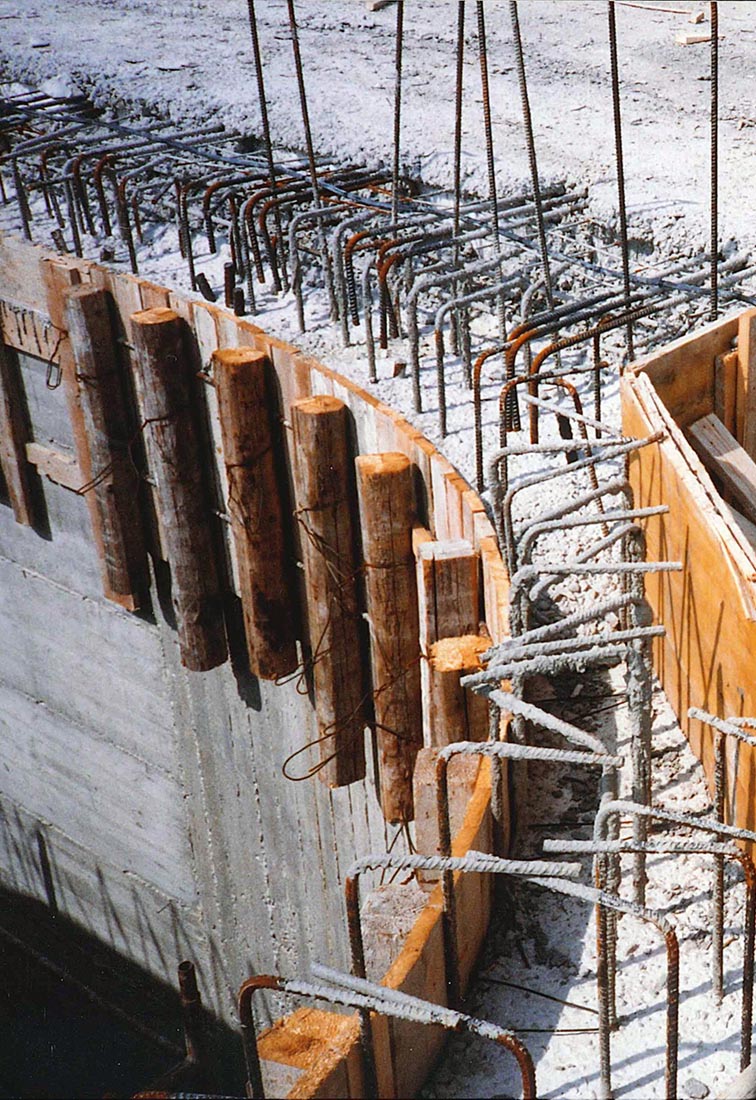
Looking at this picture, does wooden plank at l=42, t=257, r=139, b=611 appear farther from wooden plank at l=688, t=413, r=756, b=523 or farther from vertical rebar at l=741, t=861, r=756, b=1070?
vertical rebar at l=741, t=861, r=756, b=1070

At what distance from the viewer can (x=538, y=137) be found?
13.7 m

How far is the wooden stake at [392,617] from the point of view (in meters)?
8.75

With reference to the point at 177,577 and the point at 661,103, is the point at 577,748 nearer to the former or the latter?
the point at 177,577

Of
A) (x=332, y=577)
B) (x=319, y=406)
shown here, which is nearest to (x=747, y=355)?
(x=319, y=406)

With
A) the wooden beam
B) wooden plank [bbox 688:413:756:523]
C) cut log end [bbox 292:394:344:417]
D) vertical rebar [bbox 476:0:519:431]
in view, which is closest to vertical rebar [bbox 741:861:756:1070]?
wooden plank [bbox 688:413:756:523]

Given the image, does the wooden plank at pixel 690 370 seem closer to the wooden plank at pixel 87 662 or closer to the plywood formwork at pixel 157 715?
the plywood formwork at pixel 157 715

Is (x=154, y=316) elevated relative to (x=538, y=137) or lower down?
lower down

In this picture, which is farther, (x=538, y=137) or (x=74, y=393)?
(x=538, y=137)

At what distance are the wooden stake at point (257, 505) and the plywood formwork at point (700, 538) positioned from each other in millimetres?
3390

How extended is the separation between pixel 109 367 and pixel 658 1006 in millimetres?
8389

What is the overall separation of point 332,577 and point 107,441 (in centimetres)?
344

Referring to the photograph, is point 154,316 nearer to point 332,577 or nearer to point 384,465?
point 332,577

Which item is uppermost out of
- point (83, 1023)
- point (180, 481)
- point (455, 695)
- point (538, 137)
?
point (538, 137)

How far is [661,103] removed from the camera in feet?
48.1
